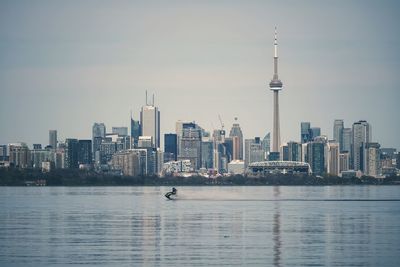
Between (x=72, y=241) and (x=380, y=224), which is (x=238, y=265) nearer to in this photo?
(x=72, y=241)

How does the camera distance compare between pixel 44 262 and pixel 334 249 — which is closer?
pixel 44 262

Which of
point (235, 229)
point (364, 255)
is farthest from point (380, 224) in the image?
point (364, 255)

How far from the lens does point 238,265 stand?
7038 centimetres

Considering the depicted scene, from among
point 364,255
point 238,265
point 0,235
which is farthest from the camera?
point 0,235

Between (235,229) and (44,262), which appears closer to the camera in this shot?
(44,262)

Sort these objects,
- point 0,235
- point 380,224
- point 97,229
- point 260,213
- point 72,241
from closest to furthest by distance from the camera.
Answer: point 72,241
point 0,235
point 97,229
point 380,224
point 260,213

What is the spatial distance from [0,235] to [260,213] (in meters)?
43.4

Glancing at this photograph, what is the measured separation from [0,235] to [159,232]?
12.8m

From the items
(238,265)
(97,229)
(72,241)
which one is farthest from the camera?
(97,229)

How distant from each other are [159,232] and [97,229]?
6406 mm

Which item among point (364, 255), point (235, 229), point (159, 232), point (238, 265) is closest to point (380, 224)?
point (235, 229)

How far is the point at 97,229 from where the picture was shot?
99375mm

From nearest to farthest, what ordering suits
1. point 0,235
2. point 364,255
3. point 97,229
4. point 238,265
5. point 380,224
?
point 238,265
point 364,255
point 0,235
point 97,229
point 380,224

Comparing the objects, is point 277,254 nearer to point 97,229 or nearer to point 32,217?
point 97,229
